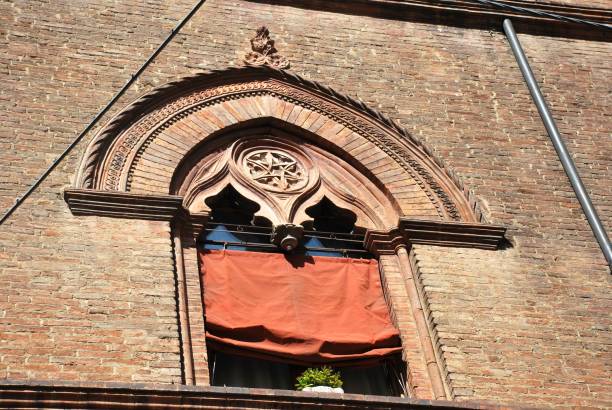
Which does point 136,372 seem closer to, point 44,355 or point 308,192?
point 44,355

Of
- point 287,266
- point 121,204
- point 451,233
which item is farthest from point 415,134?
point 121,204

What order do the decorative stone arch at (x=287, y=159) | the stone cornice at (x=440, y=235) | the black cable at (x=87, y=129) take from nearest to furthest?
the black cable at (x=87, y=129) < the decorative stone arch at (x=287, y=159) < the stone cornice at (x=440, y=235)

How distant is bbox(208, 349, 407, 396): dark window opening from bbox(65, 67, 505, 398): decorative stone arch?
0.76ft

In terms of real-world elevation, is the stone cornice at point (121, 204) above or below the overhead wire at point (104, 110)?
below

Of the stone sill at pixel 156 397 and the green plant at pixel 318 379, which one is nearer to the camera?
the stone sill at pixel 156 397

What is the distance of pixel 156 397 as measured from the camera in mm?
8289

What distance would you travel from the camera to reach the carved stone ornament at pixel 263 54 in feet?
41.9

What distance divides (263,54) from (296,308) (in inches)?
140

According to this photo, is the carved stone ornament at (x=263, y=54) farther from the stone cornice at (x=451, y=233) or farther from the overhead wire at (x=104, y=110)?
the stone cornice at (x=451, y=233)

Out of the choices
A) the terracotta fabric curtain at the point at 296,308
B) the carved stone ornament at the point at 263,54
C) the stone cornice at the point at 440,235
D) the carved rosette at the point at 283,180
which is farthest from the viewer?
the carved stone ornament at the point at 263,54

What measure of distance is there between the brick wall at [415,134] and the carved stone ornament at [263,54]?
0.48 feet

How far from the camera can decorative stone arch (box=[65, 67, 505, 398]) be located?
34.8 ft

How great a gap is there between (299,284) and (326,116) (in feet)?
7.81

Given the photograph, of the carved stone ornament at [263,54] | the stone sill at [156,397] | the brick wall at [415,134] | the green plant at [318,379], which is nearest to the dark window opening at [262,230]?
the brick wall at [415,134]
